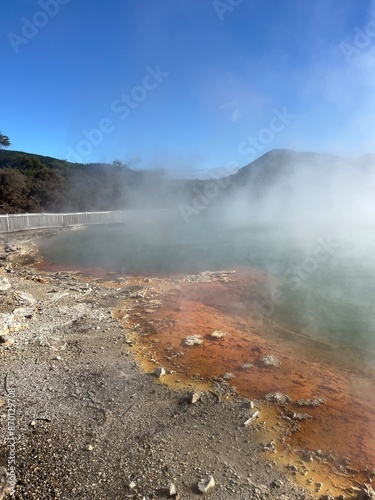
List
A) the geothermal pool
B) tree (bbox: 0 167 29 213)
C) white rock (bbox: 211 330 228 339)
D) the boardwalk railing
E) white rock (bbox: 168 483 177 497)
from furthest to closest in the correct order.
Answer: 1. tree (bbox: 0 167 29 213)
2. the boardwalk railing
3. white rock (bbox: 211 330 228 339)
4. the geothermal pool
5. white rock (bbox: 168 483 177 497)

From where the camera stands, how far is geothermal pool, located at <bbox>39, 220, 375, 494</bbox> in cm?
307

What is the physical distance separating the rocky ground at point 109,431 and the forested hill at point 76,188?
1905 centimetres

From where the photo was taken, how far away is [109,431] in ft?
9.05

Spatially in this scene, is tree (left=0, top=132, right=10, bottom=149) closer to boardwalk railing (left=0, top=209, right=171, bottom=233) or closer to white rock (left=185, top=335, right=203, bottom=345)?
boardwalk railing (left=0, top=209, right=171, bottom=233)

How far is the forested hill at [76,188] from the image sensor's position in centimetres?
2191

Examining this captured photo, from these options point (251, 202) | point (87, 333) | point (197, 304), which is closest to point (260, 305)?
point (197, 304)

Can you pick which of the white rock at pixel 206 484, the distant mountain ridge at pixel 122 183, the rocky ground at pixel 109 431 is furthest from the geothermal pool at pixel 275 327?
the distant mountain ridge at pixel 122 183

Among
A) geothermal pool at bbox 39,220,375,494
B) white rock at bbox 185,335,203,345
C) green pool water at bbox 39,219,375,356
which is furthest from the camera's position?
green pool water at bbox 39,219,375,356

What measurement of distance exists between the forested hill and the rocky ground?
1905 centimetres

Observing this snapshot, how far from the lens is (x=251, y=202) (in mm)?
40531

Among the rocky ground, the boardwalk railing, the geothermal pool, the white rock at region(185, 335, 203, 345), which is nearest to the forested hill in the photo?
the boardwalk railing

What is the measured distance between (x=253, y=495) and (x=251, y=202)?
131ft

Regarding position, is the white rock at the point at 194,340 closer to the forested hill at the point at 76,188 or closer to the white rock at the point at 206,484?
the white rock at the point at 206,484

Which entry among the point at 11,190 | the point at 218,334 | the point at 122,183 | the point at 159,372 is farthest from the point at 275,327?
the point at 122,183
